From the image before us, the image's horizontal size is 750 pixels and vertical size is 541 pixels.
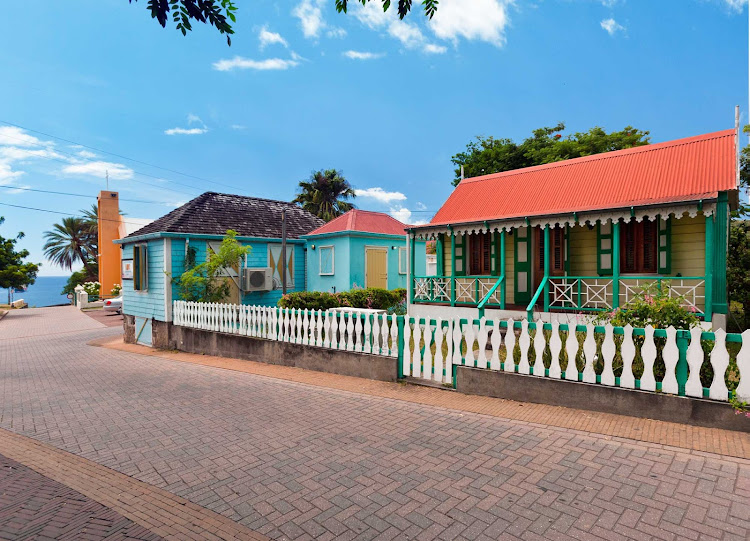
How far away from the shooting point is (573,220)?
32.3ft

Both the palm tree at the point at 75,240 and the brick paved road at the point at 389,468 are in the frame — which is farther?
the palm tree at the point at 75,240

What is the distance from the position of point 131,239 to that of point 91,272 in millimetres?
37839

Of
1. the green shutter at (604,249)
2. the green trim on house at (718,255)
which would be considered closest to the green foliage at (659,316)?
the green trim on house at (718,255)

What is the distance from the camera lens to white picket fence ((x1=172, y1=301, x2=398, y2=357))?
769cm

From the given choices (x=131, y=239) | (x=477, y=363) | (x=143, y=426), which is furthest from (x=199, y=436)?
(x=131, y=239)

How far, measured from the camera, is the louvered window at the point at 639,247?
10.3m

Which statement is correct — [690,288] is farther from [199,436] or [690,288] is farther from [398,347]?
[199,436]

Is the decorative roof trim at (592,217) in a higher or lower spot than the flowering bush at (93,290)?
higher

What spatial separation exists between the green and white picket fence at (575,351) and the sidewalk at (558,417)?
1.29 ft

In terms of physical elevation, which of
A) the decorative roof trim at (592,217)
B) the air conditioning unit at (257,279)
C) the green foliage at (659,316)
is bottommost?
the green foliage at (659,316)

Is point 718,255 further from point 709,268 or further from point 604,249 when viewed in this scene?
point 604,249

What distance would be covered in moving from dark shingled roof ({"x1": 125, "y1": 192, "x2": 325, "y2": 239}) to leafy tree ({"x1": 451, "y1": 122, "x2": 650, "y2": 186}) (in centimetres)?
1107

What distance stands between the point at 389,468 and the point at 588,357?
308cm

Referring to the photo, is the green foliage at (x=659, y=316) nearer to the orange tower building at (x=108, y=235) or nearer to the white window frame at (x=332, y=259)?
the white window frame at (x=332, y=259)
